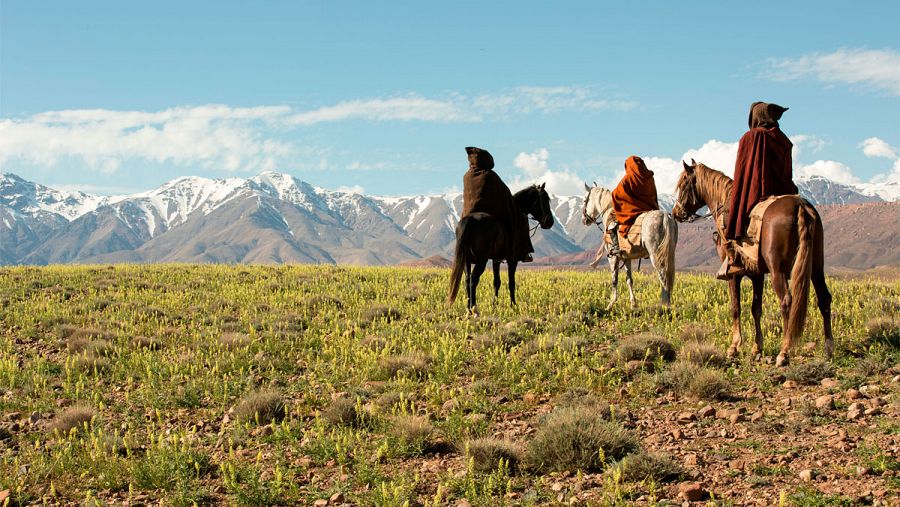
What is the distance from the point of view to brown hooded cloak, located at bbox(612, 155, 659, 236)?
15.0m

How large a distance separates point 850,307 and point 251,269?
21475 mm

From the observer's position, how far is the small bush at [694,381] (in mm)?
8219

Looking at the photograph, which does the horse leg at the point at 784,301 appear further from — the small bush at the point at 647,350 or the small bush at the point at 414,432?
the small bush at the point at 414,432

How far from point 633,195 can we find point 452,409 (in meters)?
8.57

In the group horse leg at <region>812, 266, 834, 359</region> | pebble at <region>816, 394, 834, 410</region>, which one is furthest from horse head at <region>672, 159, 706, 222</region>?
pebble at <region>816, 394, 834, 410</region>

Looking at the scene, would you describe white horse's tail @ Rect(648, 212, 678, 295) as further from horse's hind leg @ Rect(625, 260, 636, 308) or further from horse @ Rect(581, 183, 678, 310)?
horse's hind leg @ Rect(625, 260, 636, 308)

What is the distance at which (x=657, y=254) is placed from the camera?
14.1 metres

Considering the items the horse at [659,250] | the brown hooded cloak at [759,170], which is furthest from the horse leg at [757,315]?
the horse at [659,250]

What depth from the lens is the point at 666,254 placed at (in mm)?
13961

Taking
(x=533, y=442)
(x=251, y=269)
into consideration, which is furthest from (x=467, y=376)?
(x=251, y=269)

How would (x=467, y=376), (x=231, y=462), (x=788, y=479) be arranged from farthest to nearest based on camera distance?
(x=467, y=376), (x=231, y=462), (x=788, y=479)

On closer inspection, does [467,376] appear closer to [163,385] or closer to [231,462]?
[231,462]

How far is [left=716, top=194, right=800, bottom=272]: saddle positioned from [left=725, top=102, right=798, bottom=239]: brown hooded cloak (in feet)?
0.33

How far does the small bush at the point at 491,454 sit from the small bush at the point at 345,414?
179 cm
